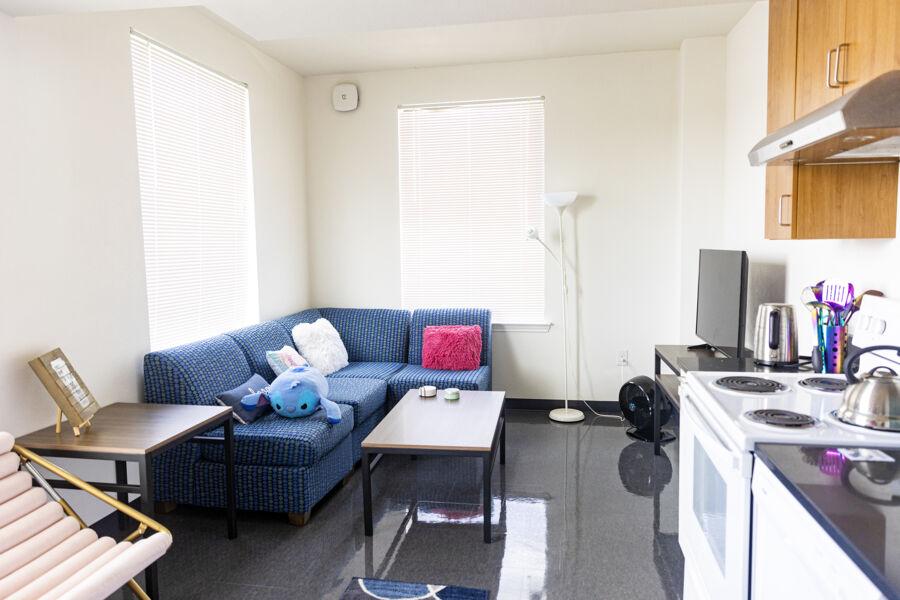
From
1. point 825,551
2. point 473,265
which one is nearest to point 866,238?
point 825,551

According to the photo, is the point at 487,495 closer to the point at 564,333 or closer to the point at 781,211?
the point at 781,211

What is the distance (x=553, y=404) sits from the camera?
16.2ft

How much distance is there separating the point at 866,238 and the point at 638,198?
A: 2.36 meters

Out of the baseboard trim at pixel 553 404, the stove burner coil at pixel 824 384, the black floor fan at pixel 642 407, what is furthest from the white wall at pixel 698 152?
the stove burner coil at pixel 824 384

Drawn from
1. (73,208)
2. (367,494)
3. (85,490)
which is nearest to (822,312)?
(367,494)

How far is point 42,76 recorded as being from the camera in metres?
2.59

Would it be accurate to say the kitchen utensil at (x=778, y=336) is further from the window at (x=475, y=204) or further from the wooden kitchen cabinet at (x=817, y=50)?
the window at (x=475, y=204)

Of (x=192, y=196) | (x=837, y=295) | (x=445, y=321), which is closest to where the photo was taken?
(x=837, y=295)

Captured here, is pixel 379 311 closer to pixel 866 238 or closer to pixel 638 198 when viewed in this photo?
pixel 638 198

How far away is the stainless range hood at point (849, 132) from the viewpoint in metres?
1.50

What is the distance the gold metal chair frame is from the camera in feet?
6.45

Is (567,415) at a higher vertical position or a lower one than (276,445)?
lower

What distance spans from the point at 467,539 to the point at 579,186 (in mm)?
2936

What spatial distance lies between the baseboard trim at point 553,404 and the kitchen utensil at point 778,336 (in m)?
2.16
